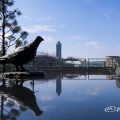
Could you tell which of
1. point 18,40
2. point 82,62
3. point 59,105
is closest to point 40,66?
point 18,40

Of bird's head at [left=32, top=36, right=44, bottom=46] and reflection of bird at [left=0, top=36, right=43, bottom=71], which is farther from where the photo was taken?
bird's head at [left=32, top=36, right=44, bottom=46]

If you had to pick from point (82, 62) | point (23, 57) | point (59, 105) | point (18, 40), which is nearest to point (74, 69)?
point (82, 62)

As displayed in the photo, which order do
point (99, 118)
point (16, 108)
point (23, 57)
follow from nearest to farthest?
point (99, 118), point (16, 108), point (23, 57)

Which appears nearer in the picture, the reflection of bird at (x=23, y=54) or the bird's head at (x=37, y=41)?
the reflection of bird at (x=23, y=54)

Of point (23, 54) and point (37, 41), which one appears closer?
point (23, 54)

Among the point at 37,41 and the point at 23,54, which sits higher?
the point at 37,41

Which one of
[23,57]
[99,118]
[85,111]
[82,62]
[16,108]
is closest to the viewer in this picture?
[99,118]

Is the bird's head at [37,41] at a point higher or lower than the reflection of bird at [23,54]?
higher

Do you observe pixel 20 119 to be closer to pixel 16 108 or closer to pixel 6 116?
pixel 6 116

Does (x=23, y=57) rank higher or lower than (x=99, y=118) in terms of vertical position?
higher

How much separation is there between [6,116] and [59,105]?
40.5 inches

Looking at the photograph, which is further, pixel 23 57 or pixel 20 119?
pixel 23 57

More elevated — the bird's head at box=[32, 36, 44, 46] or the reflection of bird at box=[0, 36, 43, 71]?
the bird's head at box=[32, 36, 44, 46]

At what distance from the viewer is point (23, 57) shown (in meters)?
12.2
